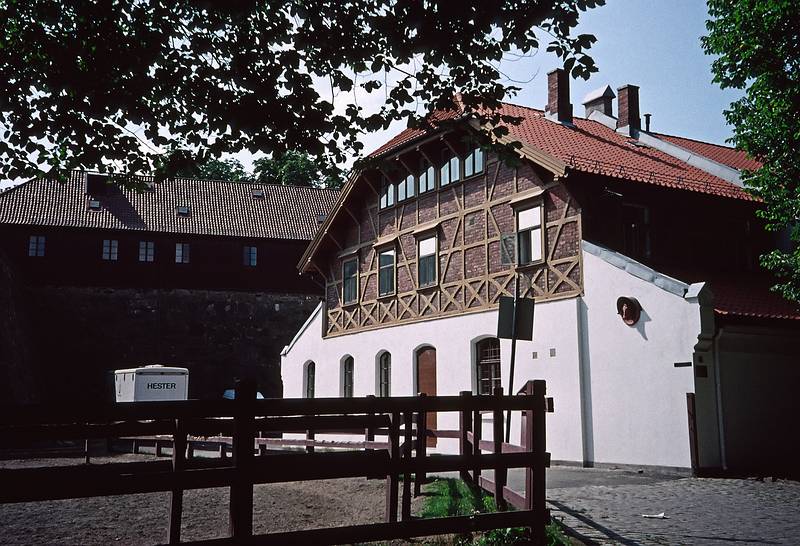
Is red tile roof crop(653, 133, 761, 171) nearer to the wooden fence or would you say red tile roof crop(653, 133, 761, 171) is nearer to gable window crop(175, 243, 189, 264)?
the wooden fence

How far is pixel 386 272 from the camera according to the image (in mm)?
24641

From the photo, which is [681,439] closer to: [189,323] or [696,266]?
[696,266]

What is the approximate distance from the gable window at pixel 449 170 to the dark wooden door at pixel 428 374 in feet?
15.2

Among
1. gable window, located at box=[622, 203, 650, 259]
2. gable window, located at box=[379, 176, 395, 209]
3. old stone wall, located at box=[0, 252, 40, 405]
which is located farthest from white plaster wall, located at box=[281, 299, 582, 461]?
old stone wall, located at box=[0, 252, 40, 405]

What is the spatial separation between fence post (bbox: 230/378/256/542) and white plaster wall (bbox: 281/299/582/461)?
10.6 m

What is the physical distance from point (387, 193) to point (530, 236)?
23.0 ft

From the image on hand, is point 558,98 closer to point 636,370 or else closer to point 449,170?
point 449,170

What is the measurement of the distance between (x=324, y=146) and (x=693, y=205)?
12293 millimetres

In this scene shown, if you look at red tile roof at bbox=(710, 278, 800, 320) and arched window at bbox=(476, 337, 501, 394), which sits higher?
red tile roof at bbox=(710, 278, 800, 320)

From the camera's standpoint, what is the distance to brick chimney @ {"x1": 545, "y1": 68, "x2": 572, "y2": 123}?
2409 cm

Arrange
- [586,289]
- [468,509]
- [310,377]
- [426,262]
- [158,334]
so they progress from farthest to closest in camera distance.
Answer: [158,334]
[310,377]
[426,262]
[586,289]
[468,509]

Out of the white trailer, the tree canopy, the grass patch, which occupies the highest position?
the tree canopy

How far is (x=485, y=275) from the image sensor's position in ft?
66.6

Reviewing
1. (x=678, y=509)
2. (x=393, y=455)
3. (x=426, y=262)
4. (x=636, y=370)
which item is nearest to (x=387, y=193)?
(x=426, y=262)
